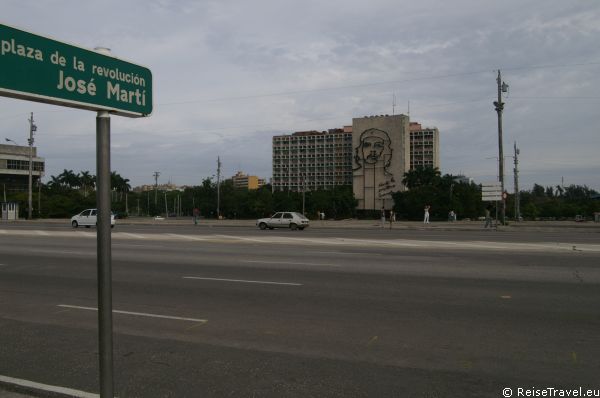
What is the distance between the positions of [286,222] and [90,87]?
3434 centimetres

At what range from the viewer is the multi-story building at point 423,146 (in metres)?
144

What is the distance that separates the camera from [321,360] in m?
5.51

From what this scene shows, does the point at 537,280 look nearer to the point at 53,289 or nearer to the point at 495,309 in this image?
the point at 495,309

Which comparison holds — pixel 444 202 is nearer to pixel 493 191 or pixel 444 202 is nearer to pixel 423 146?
pixel 493 191

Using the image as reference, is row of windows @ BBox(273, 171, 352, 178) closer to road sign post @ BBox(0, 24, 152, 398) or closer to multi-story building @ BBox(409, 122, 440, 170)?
multi-story building @ BBox(409, 122, 440, 170)

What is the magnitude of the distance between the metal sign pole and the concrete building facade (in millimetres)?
109201

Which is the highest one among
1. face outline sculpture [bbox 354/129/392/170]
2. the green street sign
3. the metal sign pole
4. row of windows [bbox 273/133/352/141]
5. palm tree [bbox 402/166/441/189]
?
row of windows [bbox 273/133/352/141]

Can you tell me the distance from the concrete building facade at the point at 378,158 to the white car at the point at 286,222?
7439 cm

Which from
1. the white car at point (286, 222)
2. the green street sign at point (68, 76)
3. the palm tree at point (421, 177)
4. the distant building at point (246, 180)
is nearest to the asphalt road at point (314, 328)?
the green street sign at point (68, 76)

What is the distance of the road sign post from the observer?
8.70 feet

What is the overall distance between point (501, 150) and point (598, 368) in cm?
3462

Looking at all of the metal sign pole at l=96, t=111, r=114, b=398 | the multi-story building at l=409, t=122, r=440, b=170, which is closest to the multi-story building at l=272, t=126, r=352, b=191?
the multi-story building at l=409, t=122, r=440, b=170

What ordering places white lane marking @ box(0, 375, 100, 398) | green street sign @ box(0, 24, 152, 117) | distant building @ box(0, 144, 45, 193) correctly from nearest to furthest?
green street sign @ box(0, 24, 152, 117) → white lane marking @ box(0, 375, 100, 398) → distant building @ box(0, 144, 45, 193)

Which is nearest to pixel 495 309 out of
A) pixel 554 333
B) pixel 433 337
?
pixel 554 333
